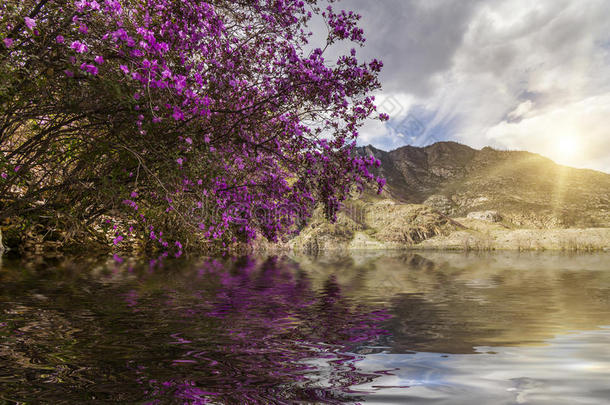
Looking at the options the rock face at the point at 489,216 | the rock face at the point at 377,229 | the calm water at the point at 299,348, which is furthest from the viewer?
the rock face at the point at 489,216

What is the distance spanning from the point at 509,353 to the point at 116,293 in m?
12.5

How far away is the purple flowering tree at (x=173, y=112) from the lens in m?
8.38

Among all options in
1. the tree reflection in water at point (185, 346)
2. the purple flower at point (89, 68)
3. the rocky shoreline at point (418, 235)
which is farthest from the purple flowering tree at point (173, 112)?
the rocky shoreline at point (418, 235)

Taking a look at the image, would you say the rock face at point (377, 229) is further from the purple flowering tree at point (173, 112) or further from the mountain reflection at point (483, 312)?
the purple flowering tree at point (173, 112)

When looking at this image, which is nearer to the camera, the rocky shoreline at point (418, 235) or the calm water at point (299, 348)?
the calm water at point (299, 348)

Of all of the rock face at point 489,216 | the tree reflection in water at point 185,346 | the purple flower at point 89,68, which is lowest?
the tree reflection in water at point 185,346

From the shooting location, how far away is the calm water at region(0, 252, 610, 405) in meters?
4.77

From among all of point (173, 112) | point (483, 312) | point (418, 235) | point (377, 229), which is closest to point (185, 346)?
point (173, 112)

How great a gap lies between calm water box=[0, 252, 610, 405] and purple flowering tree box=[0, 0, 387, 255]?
275 centimetres

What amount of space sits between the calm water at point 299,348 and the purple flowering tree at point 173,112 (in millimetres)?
2752

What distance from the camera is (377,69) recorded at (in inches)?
447

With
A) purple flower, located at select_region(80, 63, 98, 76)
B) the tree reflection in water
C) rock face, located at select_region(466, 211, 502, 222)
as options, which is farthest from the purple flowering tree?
rock face, located at select_region(466, 211, 502, 222)

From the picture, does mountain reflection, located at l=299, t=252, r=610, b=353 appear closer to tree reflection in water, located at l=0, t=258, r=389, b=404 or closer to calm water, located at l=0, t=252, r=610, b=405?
calm water, located at l=0, t=252, r=610, b=405

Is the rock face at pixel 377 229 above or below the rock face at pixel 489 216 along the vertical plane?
below
